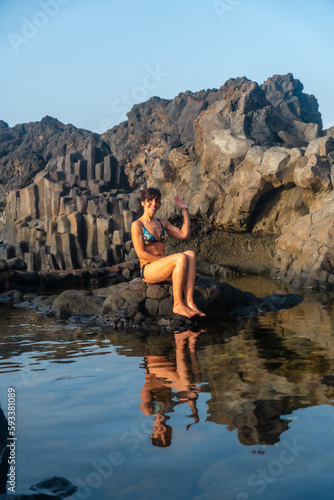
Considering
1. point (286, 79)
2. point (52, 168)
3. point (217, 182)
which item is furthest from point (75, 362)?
point (286, 79)

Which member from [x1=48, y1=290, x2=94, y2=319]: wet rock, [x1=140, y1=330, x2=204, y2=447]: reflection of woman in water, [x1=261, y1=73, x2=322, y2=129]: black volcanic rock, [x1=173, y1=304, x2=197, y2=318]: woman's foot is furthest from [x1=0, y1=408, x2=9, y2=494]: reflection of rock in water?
[x1=261, y1=73, x2=322, y2=129]: black volcanic rock

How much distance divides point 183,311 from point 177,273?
1.71 feet

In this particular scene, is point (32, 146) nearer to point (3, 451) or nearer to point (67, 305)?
point (67, 305)

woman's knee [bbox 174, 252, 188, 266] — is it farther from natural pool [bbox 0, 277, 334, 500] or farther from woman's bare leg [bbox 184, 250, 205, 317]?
natural pool [bbox 0, 277, 334, 500]

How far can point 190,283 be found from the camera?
22.4ft

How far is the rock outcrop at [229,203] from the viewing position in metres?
14.2

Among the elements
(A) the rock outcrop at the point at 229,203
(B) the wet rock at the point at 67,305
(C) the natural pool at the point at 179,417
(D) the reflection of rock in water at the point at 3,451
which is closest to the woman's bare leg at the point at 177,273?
(C) the natural pool at the point at 179,417

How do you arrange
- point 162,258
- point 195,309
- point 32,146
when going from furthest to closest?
point 32,146 < point 162,258 < point 195,309

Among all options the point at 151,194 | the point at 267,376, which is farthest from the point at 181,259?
the point at 267,376

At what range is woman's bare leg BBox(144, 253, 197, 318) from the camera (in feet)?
21.9

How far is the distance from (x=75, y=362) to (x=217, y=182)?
1340cm

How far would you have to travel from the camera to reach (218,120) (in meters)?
18.1

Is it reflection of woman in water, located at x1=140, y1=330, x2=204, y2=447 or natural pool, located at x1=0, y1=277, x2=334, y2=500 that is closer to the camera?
natural pool, located at x1=0, y1=277, x2=334, y2=500

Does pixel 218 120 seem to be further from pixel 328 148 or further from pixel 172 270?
pixel 172 270
